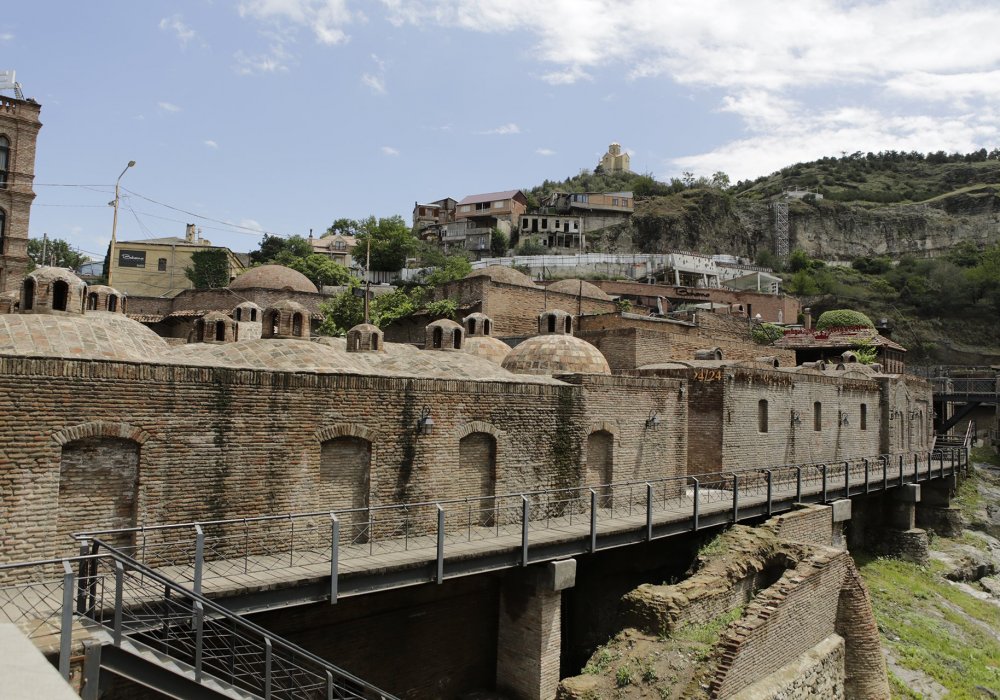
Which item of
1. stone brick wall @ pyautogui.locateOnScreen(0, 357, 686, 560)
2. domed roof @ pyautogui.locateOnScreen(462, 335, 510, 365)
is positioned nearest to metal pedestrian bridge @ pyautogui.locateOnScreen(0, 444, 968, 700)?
stone brick wall @ pyautogui.locateOnScreen(0, 357, 686, 560)

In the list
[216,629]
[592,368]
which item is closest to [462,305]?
[592,368]

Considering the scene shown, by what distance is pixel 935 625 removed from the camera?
20.7 m

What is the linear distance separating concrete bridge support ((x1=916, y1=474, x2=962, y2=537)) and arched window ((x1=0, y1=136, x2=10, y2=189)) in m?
43.7

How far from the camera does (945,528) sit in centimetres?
3064

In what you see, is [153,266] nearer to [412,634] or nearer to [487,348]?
[487,348]

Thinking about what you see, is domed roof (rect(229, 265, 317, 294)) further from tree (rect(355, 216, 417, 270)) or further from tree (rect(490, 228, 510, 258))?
tree (rect(490, 228, 510, 258))

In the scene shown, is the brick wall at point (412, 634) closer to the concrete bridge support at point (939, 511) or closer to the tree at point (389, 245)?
the concrete bridge support at point (939, 511)

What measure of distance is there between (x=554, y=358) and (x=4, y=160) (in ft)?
95.6

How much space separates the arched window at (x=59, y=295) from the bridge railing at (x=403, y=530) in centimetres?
611

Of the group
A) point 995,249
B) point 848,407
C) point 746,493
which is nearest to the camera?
point 746,493

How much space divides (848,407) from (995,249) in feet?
191

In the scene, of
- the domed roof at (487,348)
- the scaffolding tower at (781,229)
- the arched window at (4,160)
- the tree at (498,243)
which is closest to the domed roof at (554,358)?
the domed roof at (487,348)

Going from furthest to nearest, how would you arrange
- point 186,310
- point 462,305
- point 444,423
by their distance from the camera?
point 186,310 → point 462,305 → point 444,423

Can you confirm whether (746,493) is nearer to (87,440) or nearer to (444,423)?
(444,423)
